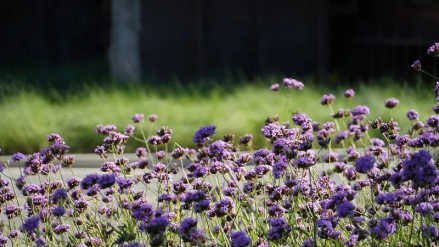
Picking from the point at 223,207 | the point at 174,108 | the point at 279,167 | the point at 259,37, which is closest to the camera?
the point at 223,207

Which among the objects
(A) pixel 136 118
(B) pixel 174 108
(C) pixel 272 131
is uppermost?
(C) pixel 272 131

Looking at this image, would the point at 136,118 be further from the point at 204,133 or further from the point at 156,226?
the point at 156,226

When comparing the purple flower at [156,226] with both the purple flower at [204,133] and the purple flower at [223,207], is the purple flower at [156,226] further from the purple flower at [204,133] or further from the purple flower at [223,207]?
the purple flower at [204,133]

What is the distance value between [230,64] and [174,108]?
164 inches

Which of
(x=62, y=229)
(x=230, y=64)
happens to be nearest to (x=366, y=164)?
(x=62, y=229)

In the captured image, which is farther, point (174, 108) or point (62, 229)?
point (174, 108)

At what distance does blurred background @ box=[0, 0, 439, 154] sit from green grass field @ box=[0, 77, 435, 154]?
26 millimetres

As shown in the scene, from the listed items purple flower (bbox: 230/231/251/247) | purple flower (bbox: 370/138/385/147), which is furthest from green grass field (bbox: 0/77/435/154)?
purple flower (bbox: 230/231/251/247)

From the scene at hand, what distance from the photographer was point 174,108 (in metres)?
9.98

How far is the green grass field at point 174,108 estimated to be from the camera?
→ 8828 millimetres

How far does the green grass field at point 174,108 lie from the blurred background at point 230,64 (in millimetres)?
26

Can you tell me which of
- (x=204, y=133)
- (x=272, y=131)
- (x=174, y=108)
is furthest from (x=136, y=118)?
(x=174, y=108)

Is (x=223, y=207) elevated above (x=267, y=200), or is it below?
above

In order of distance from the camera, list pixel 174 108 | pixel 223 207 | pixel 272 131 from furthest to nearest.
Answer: pixel 174 108
pixel 272 131
pixel 223 207
